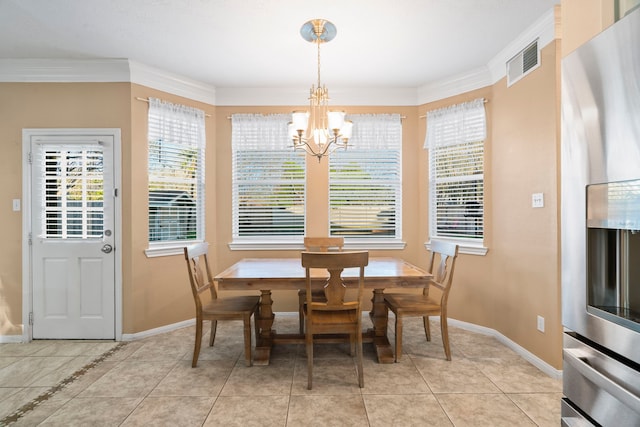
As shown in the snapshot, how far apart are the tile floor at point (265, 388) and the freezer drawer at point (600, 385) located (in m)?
1.12

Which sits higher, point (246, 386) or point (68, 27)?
point (68, 27)

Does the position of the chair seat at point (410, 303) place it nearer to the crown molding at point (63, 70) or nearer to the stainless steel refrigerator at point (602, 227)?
the stainless steel refrigerator at point (602, 227)

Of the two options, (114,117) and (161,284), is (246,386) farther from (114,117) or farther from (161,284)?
(114,117)

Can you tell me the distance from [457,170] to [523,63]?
116 centimetres

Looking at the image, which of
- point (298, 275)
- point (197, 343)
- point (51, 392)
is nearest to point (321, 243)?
point (298, 275)

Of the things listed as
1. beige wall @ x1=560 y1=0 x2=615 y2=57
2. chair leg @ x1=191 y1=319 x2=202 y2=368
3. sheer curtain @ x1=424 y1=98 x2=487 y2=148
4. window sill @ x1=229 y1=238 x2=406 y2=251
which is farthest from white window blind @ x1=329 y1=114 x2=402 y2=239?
beige wall @ x1=560 y1=0 x2=615 y2=57

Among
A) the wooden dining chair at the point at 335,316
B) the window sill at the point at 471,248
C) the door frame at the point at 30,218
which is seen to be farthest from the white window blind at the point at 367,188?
the door frame at the point at 30,218

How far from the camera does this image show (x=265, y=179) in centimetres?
398

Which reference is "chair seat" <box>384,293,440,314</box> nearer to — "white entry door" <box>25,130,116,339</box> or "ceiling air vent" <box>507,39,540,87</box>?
"ceiling air vent" <box>507,39,540,87</box>

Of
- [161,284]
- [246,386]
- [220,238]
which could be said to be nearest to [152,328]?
[161,284]

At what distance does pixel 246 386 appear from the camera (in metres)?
2.38

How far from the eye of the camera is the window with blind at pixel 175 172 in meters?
3.47

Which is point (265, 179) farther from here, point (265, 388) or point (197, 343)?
point (265, 388)

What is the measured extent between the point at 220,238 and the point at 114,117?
164 centimetres
